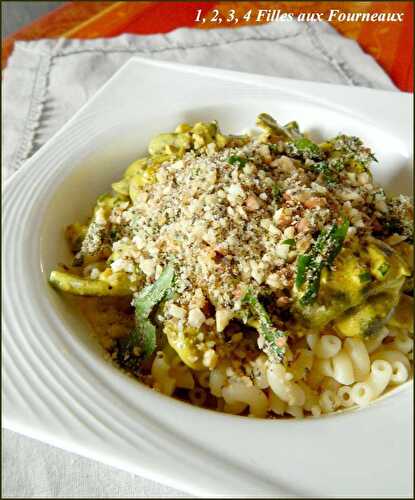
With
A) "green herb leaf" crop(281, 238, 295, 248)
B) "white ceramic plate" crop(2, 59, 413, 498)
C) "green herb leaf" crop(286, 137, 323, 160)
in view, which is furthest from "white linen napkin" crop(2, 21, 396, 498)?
"green herb leaf" crop(281, 238, 295, 248)

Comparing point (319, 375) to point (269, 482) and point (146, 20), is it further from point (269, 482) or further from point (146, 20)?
point (146, 20)

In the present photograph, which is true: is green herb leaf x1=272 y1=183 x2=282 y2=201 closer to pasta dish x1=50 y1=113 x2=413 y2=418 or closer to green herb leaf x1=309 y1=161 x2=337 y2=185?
pasta dish x1=50 y1=113 x2=413 y2=418

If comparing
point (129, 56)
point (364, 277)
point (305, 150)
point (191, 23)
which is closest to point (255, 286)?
point (364, 277)

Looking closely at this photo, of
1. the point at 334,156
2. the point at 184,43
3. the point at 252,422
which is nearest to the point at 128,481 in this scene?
the point at 252,422

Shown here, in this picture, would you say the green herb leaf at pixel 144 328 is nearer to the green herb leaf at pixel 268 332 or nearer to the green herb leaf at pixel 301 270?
the green herb leaf at pixel 268 332

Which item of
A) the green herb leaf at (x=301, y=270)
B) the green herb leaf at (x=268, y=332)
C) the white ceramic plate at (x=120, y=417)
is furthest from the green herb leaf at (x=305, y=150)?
the green herb leaf at (x=268, y=332)

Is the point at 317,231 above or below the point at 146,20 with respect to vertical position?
below

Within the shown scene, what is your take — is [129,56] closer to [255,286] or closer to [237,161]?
[237,161]
